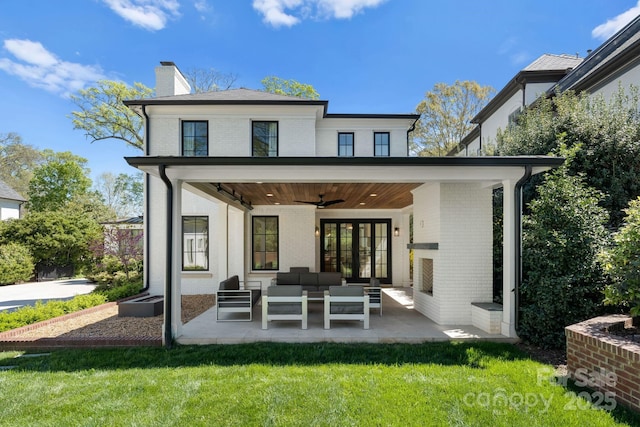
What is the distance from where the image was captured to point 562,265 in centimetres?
515

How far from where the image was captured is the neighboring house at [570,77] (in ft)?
26.3

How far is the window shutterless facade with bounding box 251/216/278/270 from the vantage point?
10758 mm

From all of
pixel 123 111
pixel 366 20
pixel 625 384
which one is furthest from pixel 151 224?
pixel 123 111

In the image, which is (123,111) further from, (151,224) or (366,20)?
(366,20)

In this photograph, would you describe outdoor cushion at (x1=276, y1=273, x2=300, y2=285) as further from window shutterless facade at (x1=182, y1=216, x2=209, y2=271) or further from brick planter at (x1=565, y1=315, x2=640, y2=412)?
brick planter at (x1=565, y1=315, x2=640, y2=412)

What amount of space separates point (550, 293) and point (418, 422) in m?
3.50

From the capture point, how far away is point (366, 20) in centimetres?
1433

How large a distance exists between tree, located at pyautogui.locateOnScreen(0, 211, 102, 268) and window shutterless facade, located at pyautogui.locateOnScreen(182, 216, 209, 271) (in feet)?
30.3

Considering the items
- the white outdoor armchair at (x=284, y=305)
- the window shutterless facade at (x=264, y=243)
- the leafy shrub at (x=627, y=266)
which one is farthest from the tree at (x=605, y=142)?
the window shutterless facade at (x=264, y=243)

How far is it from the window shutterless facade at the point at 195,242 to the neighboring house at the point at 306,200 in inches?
1.3

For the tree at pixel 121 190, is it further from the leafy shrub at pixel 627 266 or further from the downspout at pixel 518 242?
the leafy shrub at pixel 627 266

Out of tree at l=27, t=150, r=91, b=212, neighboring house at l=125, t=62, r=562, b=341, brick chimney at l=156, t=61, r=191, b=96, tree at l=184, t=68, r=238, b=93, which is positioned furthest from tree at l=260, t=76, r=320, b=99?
tree at l=27, t=150, r=91, b=212

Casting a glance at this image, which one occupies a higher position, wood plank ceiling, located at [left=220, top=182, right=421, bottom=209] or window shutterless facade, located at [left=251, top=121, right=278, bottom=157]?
window shutterless facade, located at [left=251, top=121, right=278, bottom=157]

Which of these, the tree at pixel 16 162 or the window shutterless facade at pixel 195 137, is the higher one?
the tree at pixel 16 162
